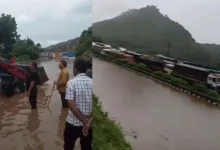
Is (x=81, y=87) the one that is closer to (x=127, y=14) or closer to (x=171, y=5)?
(x=127, y=14)

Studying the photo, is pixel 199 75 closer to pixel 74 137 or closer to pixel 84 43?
pixel 84 43

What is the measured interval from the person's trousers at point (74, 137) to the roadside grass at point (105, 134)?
0.12 ft

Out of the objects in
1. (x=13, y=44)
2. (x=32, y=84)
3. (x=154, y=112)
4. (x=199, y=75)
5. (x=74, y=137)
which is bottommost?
(x=74, y=137)

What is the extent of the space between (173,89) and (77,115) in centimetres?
56

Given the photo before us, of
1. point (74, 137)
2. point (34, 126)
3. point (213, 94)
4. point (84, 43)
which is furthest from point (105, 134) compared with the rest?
point (213, 94)

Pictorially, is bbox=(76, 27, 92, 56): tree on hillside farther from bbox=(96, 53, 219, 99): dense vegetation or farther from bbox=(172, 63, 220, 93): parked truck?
bbox=(172, 63, 220, 93): parked truck

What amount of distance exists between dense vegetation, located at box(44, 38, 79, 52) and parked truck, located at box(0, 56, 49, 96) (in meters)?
0.13

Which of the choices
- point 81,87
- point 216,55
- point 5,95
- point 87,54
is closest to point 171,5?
point 216,55

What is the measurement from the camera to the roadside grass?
7.08 ft

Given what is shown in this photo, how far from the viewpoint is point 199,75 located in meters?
2.12

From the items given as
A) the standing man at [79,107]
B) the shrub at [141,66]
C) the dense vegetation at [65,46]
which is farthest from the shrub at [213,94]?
the dense vegetation at [65,46]

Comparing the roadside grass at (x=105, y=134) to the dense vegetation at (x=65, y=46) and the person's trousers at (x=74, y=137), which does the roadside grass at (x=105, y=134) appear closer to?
the person's trousers at (x=74, y=137)

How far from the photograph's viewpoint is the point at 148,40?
220 cm

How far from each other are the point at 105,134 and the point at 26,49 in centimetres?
66
